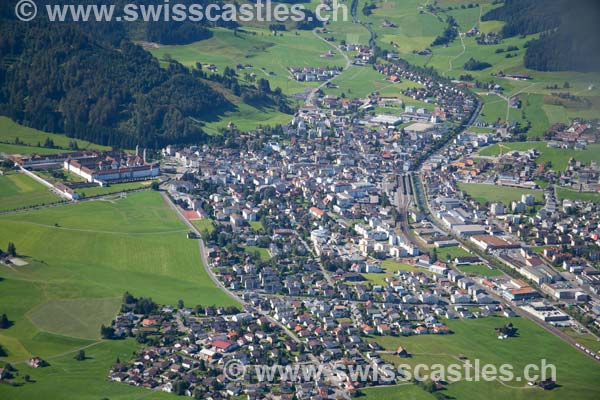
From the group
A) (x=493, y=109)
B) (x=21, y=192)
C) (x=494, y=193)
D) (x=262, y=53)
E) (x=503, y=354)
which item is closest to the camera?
(x=503, y=354)

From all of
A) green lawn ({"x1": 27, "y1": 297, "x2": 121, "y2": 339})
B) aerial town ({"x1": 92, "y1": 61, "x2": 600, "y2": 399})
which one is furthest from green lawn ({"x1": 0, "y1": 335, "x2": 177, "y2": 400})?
green lawn ({"x1": 27, "y1": 297, "x2": 121, "y2": 339})

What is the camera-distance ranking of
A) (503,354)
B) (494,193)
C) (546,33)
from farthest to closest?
1. (546,33)
2. (494,193)
3. (503,354)

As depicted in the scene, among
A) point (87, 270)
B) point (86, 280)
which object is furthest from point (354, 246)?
point (86, 280)

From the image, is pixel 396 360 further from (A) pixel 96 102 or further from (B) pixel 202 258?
(A) pixel 96 102

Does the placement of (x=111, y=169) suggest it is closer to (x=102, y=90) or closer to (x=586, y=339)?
(x=102, y=90)

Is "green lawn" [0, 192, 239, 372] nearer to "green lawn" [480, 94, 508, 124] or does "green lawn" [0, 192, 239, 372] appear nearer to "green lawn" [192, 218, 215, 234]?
"green lawn" [192, 218, 215, 234]

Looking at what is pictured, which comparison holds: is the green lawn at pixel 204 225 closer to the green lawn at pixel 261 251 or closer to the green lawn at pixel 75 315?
the green lawn at pixel 261 251

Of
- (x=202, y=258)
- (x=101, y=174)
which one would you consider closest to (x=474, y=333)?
(x=202, y=258)
